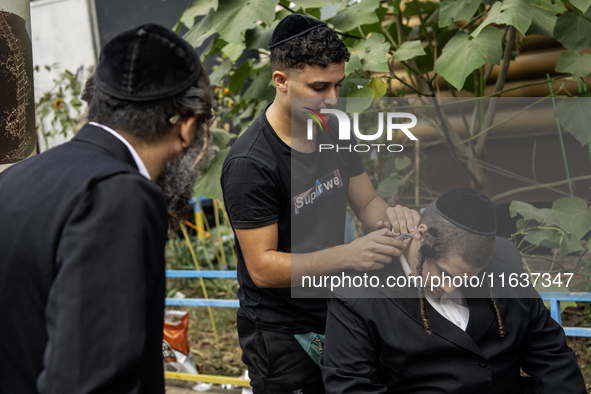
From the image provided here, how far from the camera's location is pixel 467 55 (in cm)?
225

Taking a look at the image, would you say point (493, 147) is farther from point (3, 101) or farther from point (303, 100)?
point (3, 101)

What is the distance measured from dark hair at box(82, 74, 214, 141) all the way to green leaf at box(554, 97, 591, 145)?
177 cm

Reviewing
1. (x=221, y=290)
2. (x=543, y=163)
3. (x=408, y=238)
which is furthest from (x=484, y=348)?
(x=221, y=290)

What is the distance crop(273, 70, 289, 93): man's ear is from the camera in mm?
1928

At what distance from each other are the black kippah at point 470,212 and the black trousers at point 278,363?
0.69 m

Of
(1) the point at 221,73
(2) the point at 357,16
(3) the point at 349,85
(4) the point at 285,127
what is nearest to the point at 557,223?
(3) the point at 349,85

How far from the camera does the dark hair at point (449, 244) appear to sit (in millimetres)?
1870

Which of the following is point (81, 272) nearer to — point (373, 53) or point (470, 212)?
point (470, 212)

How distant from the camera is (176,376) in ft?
11.1

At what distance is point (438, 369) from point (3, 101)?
1.65 metres

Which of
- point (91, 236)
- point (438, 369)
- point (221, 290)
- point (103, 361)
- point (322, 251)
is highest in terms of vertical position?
point (91, 236)

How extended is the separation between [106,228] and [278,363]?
113 cm

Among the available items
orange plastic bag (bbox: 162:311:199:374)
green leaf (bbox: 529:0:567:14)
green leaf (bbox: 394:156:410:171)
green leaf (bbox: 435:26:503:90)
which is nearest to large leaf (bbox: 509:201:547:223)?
green leaf (bbox: 394:156:410:171)

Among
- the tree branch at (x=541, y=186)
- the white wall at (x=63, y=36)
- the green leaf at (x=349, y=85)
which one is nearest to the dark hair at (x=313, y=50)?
the green leaf at (x=349, y=85)
